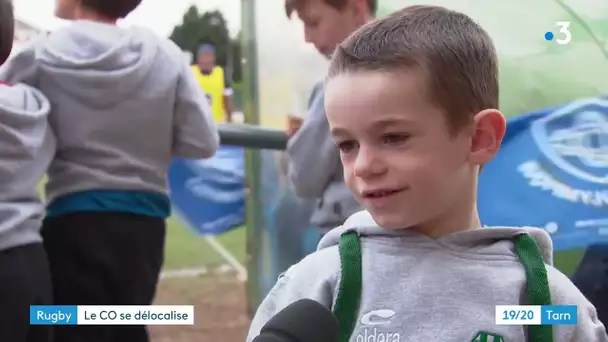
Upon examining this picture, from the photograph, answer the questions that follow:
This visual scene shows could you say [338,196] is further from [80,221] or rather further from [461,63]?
[461,63]

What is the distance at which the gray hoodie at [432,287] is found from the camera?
0.48 meters

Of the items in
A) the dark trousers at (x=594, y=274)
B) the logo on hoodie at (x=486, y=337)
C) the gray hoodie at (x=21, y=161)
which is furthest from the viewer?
the dark trousers at (x=594, y=274)

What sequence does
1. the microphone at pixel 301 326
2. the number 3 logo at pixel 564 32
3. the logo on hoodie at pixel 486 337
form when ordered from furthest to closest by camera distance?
the number 3 logo at pixel 564 32
the logo on hoodie at pixel 486 337
the microphone at pixel 301 326

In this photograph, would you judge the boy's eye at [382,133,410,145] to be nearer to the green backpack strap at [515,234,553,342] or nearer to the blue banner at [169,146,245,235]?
the green backpack strap at [515,234,553,342]

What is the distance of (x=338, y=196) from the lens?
94 centimetres

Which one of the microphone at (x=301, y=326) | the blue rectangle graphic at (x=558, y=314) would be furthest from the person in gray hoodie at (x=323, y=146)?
the microphone at (x=301, y=326)

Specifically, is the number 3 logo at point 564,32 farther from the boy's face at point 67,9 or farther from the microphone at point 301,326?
the microphone at point 301,326

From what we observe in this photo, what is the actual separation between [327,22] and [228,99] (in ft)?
0.74

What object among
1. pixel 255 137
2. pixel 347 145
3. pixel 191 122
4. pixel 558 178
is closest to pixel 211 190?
pixel 255 137

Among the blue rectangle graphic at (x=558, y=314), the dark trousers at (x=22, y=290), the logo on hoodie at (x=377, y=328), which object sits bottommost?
the dark trousers at (x=22, y=290)

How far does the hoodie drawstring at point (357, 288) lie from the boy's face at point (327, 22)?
513 mm

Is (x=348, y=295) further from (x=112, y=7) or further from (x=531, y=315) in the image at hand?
(x=112, y=7)

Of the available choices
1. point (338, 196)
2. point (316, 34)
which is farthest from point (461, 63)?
point (316, 34)

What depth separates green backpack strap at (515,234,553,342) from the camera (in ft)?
1.58
